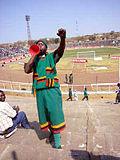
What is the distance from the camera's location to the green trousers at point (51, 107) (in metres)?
2.28

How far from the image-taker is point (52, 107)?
229 centimetres

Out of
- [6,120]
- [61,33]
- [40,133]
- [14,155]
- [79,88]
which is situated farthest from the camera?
[79,88]

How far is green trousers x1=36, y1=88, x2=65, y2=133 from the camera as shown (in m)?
2.28

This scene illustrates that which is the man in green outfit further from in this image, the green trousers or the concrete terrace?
the concrete terrace

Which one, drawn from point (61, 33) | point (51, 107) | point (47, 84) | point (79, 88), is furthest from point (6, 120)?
point (79, 88)

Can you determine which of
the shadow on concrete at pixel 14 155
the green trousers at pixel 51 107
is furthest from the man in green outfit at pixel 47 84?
the shadow on concrete at pixel 14 155

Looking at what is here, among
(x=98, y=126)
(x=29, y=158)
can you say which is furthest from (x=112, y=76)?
(x=29, y=158)

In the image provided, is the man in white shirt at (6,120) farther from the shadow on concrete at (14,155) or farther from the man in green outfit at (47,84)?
the man in green outfit at (47,84)

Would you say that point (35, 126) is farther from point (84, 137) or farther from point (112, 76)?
point (112, 76)

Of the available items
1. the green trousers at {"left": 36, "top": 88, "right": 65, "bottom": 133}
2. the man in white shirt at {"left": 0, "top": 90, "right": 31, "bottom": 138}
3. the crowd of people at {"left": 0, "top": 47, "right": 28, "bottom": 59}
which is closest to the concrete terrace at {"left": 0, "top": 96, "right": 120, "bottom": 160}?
the man in white shirt at {"left": 0, "top": 90, "right": 31, "bottom": 138}

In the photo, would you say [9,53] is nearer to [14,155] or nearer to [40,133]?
[40,133]

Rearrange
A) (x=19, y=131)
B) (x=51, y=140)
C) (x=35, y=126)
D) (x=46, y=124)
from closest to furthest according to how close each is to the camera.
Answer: (x=46, y=124) < (x=51, y=140) < (x=19, y=131) < (x=35, y=126)

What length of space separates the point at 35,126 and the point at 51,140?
71cm

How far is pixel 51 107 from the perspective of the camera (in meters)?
2.29
